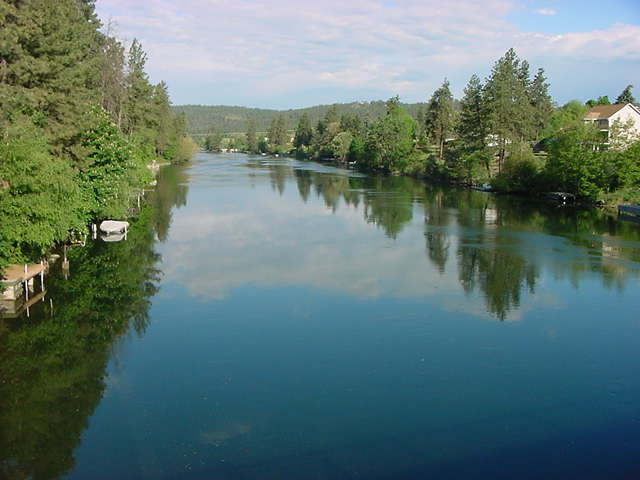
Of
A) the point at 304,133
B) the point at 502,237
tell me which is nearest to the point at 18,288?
the point at 502,237

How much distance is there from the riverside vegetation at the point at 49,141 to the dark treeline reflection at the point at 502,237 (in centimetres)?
1387

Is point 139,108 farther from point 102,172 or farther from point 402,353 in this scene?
point 402,353

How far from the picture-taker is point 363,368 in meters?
13.1

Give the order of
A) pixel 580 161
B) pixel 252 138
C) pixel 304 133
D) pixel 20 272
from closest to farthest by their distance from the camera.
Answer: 1. pixel 20 272
2. pixel 580 161
3. pixel 304 133
4. pixel 252 138

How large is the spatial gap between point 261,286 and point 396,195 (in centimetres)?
3258

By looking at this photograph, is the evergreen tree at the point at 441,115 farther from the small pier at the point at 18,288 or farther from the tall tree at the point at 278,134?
the tall tree at the point at 278,134

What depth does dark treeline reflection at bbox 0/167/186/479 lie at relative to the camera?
32.0ft

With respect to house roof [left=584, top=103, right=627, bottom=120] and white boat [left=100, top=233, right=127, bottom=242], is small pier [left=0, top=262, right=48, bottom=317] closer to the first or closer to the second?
white boat [left=100, top=233, right=127, bottom=242]

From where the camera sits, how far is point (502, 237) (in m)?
29.8

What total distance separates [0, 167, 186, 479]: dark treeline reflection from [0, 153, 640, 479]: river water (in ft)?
0.18

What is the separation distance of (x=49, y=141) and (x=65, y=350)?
1189 cm

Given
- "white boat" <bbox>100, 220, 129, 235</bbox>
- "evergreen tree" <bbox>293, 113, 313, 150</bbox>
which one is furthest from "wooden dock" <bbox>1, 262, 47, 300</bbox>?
"evergreen tree" <bbox>293, 113, 313, 150</bbox>

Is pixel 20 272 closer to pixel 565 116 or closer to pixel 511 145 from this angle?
pixel 511 145

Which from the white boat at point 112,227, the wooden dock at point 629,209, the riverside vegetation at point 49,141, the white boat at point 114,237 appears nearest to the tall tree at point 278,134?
the wooden dock at point 629,209
